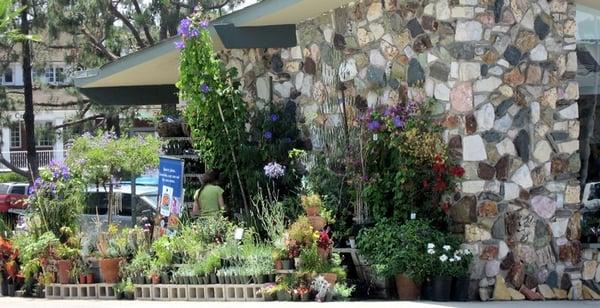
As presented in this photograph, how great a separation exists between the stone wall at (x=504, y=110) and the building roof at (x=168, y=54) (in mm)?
1095

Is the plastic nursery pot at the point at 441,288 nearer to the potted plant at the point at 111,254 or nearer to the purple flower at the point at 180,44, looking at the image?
the potted plant at the point at 111,254

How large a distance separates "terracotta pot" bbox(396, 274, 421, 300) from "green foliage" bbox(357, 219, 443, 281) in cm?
10

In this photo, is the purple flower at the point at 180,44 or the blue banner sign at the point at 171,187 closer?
the purple flower at the point at 180,44

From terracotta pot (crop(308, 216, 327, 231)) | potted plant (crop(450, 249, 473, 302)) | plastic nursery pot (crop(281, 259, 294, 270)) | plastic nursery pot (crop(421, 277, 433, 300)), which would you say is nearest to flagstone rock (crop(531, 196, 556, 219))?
potted plant (crop(450, 249, 473, 302))

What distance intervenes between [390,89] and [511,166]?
1894 mm

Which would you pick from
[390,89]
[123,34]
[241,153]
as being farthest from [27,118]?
[390,89]

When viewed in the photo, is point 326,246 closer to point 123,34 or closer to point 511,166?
point 511,166

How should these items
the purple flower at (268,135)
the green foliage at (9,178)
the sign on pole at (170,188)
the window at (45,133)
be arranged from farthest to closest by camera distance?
the green foliage at (9,178) → the window at (45,133) → the sign on pole at (170,188) → the purple flower at (268,135)

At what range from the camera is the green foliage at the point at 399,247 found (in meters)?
10.7

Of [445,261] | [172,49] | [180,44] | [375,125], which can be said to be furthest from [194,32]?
[445,261]

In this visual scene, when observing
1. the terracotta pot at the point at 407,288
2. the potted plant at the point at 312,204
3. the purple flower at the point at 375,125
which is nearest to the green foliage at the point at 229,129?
the potted plant at the point at 312,204

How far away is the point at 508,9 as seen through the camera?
37.0 feet

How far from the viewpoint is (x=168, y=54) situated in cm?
1416

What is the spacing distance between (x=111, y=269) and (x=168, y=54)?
3686mm
